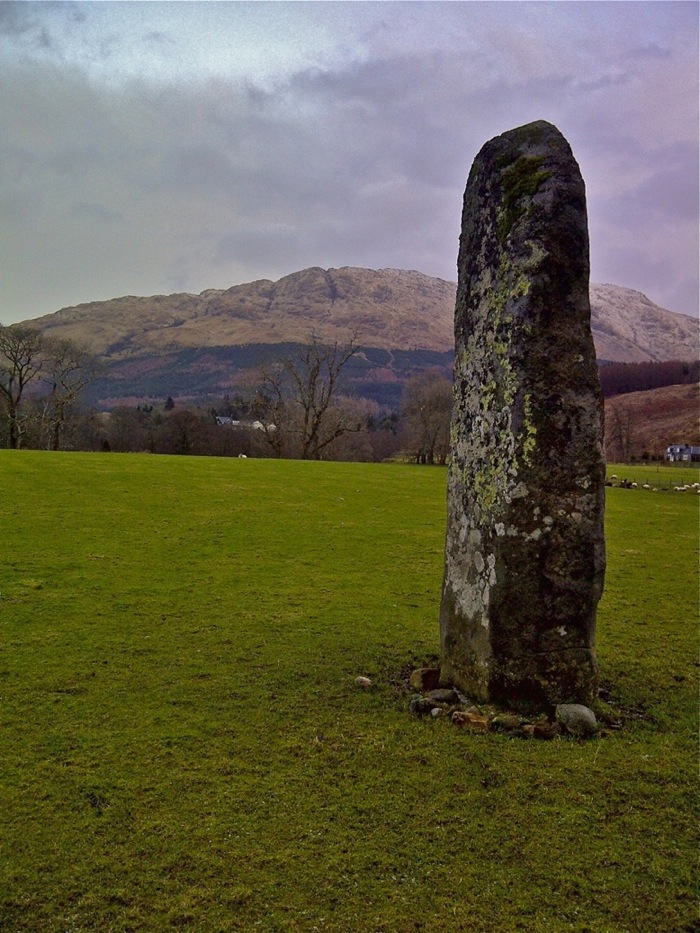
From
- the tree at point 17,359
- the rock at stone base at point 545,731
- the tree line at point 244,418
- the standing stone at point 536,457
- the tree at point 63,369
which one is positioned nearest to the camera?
the rock at stone base at point 545,731

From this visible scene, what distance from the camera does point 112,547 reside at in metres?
12.7

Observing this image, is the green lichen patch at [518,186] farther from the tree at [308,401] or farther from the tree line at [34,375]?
the tree line at [34,375]

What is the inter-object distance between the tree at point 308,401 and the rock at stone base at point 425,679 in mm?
50460

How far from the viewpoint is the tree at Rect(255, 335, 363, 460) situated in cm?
5972

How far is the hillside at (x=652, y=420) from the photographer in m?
117

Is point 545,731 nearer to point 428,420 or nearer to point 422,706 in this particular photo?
point 422,706

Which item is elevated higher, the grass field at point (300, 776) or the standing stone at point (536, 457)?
the standing stone at point (536, 457)

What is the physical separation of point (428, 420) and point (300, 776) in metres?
66.9

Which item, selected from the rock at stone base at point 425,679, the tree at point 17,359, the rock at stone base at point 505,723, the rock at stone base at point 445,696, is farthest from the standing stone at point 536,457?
the tree at point 17,359

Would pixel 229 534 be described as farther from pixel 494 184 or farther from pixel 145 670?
pixel 494 184

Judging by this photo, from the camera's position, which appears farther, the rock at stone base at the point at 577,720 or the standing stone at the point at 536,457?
the standing stone at the point at 536,457

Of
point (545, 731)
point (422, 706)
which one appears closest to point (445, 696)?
point (422, 706)

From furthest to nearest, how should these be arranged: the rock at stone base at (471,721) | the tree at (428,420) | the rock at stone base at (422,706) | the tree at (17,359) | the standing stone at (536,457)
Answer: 1. the tree at (428,420)
2. the tree at (17,359)
3. the rock at stone base at (422,706)
4. the standing stone at (536,457)
5. the rock at stone base at (471,721)

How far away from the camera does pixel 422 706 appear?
6430mm
